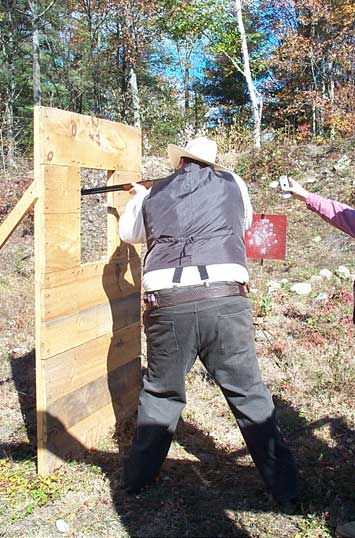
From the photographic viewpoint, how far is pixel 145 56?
18984mm

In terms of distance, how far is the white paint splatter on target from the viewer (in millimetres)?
5379

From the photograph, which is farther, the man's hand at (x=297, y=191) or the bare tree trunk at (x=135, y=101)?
the bare tree trunk at (x=135, y=101)

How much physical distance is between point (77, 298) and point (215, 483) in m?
1.38

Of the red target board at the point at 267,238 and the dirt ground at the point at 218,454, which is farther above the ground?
the red target board at the point at 267,238

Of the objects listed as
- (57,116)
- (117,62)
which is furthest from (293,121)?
(57,116)

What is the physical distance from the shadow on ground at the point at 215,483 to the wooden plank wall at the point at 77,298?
0.15m

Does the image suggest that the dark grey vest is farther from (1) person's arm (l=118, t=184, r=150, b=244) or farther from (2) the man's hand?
(2) the man's hand

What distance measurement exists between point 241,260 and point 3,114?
15.6 metres

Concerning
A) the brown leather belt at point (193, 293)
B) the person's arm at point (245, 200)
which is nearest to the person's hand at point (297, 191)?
the person's arm at point (245, 200)

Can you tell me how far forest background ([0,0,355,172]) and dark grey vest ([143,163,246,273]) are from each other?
13441 millimetres

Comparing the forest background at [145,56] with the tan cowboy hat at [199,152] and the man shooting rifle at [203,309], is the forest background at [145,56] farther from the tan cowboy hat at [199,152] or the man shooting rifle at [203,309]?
the man shooting rifle at [203,309]

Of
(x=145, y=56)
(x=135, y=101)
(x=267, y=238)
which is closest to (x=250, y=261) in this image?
(x=267, y=238)

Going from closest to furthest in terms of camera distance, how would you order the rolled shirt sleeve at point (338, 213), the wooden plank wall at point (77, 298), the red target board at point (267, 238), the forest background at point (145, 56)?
the rolled shirt sleeve at point (338, 213)
the wooden plank wall at point (77, 298)
the red target board at point (267, 238)
the forest background at point (145, 56)

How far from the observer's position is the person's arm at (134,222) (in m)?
2.81
